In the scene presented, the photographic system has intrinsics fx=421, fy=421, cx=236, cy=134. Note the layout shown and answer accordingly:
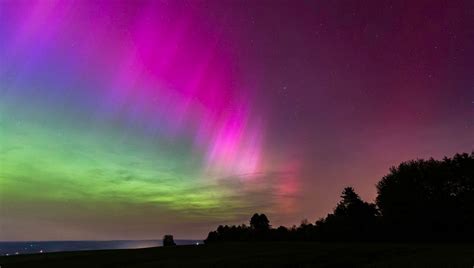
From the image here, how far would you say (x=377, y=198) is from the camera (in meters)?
80.4

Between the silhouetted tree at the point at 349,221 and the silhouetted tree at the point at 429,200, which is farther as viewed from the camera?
the silhouetted tree at the point at 349,221

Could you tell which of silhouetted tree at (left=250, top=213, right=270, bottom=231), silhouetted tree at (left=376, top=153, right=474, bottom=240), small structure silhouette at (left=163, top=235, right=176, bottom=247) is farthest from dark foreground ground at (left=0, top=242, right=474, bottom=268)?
silhouetted tree at (left=250, top=213, right=270, bottom=231)

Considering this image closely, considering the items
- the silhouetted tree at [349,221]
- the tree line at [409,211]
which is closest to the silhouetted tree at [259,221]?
the tree line at [409,211]

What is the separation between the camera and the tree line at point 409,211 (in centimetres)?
6625

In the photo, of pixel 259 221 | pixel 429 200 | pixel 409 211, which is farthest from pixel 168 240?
pixel 429 200

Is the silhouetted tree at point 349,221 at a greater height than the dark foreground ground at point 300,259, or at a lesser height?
greater

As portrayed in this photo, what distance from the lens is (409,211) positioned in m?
70.9

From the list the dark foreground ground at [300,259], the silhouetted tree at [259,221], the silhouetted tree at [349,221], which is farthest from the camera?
the silhouetted tree at [259,221]

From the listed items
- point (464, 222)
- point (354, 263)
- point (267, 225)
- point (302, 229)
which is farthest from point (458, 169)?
point (354, 263)

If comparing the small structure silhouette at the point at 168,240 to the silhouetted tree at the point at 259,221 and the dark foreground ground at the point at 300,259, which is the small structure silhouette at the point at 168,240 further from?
the dark foreground ground at the point at 300,259

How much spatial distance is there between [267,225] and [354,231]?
24.1 metres

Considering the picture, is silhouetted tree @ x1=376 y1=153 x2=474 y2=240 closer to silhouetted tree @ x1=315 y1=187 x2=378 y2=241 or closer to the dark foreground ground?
silhouetted tree @ x1=315 y1=187 x2=378 y2=241

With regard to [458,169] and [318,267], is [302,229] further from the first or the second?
[318,267]

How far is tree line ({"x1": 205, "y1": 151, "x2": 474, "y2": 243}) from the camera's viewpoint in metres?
66.2
